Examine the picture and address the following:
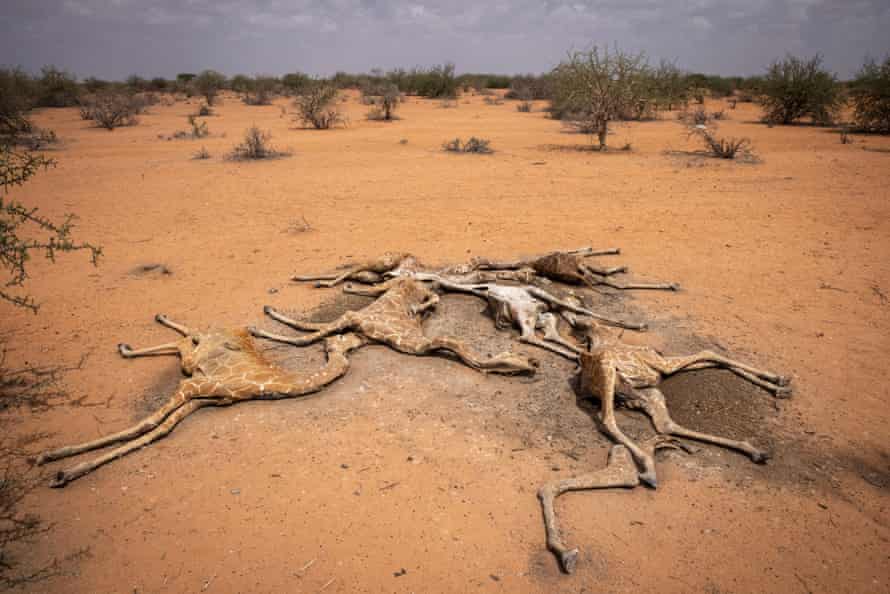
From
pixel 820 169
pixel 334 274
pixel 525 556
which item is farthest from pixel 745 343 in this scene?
pixel 820 169

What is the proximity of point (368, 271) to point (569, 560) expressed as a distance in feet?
13.7

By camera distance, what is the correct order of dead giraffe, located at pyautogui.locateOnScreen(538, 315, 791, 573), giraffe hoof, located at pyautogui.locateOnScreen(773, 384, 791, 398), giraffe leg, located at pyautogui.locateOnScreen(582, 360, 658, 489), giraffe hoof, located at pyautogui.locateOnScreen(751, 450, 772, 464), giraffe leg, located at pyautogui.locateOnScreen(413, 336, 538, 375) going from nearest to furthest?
dead giraffe, located at pyautogui.locateOnScreen(538, 315, 791, 573) → giraffe leg, located at pyautogui.locateOnScreen(582, 360, 658, 489) → giraffe hoof, located at pyautogui.locateOnScreen(751, 450, 772, 464) → giraffe hoof, located at pyautogui.locateOnScreen(773, 384, 791, 398) → giraffe leg, located at pyautogui.locateOnScreen(413, 336, 538, 375)

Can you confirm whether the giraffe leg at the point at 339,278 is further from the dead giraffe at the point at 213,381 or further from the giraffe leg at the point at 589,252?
the giraffe leg at the point at 589,252

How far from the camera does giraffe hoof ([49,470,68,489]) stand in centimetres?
322

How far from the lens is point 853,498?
10.5 ft

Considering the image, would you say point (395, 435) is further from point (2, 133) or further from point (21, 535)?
point (2, 133)

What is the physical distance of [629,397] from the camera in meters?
3.92

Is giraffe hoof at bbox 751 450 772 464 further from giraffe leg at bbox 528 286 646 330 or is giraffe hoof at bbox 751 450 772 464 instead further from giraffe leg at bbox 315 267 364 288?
giraffe leg at bbox 315 267 364 288

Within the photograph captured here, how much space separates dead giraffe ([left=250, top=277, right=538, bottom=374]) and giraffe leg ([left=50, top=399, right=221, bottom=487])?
1.16 meters

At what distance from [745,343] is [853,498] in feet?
6.57

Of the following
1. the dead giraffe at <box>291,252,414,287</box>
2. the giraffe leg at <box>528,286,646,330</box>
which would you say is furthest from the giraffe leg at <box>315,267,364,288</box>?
the giraffe leg at <box>528,286,646,330</box>

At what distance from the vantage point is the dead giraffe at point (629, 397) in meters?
3.17

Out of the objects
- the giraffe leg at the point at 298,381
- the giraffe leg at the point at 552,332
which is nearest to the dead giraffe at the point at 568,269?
the giraffe leg at the point at 552,332

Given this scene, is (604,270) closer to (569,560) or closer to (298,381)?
(298,381)
